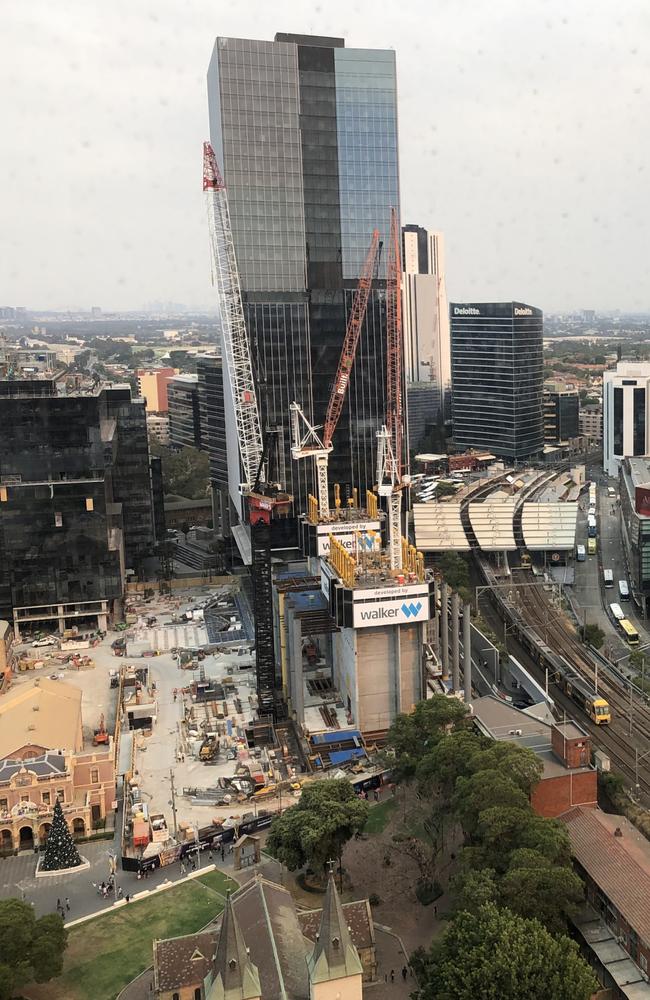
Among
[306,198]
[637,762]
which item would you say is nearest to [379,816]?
[637,762]

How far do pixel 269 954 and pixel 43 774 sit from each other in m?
10.5

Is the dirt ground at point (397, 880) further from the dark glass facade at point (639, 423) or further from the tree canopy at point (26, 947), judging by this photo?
the dark glass facade at point (639, 423)

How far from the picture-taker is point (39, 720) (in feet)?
88.4

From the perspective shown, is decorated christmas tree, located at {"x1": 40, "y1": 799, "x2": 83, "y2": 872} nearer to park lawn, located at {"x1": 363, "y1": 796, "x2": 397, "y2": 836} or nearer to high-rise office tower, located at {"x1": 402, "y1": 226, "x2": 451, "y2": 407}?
park lawn, located at {"x1": 363, "y1": 796, "x2": 397, "y2": 836}

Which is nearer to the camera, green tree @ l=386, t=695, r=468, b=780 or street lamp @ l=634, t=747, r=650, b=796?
green tree @ l=386, t=695, r=468, b=780

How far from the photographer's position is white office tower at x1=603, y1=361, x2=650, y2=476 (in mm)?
63375

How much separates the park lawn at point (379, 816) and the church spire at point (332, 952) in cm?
867

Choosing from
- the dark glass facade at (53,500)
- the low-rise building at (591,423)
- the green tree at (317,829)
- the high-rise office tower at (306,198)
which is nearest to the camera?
the green tree at (317,829)

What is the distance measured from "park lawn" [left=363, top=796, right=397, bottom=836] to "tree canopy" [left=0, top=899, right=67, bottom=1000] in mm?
7853

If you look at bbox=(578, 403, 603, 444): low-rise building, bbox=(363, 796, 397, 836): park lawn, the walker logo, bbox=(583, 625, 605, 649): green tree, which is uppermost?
bbox=(578, 403, 603, 444): low-rise building

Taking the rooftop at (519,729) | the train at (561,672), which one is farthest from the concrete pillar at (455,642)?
the train at (561,672)

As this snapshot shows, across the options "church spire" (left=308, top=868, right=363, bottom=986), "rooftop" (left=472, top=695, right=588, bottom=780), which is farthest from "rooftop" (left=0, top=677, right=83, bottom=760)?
"church spire" (left=308, top=868, right=363, bottom=986)

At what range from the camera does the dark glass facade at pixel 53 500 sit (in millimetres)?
38750

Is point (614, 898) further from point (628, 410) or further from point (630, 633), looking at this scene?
point (628, 410)
